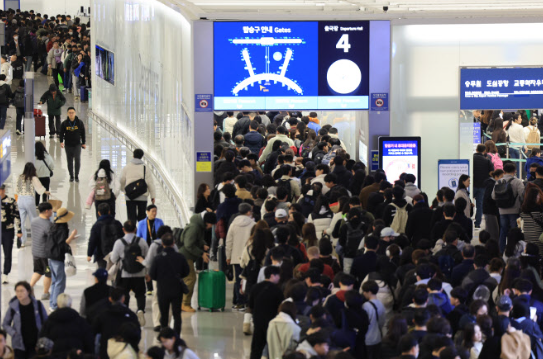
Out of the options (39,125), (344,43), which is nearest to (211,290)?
(344,43)

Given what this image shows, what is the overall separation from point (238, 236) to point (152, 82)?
363 inches

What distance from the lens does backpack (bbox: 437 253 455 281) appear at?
9.97 m

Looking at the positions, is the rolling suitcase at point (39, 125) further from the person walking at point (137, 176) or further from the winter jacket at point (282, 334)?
the winter jacket at point (282, 334)

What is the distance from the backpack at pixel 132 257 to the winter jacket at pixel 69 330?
2.44 meters

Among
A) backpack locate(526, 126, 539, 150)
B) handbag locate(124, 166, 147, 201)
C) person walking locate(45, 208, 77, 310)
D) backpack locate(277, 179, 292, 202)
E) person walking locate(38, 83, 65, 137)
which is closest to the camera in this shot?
person walking locate(45, 208, 77, 310)

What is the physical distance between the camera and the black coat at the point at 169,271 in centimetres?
1002

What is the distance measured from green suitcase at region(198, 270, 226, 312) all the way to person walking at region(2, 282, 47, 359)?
3.13m

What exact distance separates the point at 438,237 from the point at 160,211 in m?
7.04

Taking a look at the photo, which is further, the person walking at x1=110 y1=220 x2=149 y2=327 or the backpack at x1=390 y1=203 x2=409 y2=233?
the backpack at x1=390 y1=203 x2=409 y2=233

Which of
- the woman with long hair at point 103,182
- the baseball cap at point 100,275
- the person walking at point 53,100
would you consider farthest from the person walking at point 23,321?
the person walking at point 53,100

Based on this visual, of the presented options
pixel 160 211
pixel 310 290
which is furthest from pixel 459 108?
pixel 310 290

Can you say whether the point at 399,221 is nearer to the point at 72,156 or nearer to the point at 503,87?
the point at 503,87

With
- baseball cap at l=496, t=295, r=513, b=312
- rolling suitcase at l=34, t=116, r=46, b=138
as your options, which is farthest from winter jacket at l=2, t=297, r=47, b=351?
rolling suitcase at l=34, t=116, r=46, b=138

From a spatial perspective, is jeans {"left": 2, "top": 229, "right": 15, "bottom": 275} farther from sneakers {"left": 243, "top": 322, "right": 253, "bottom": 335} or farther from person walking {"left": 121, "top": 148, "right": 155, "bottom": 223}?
sneakers {"left": 243, "top": 322, "right": 253, "bottom": 335}
